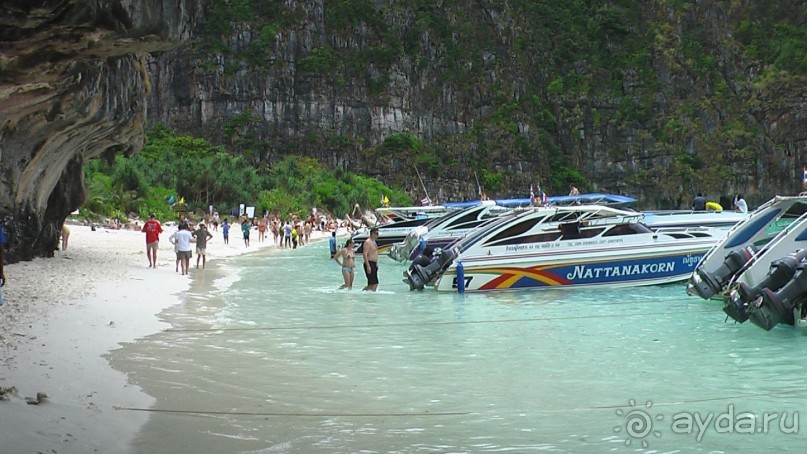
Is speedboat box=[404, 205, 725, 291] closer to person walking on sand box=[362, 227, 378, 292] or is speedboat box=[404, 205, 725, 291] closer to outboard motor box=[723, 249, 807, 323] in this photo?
person walking on sand box=[362, 227, 378, 292]

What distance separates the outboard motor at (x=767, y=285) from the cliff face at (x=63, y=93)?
29.0 feet

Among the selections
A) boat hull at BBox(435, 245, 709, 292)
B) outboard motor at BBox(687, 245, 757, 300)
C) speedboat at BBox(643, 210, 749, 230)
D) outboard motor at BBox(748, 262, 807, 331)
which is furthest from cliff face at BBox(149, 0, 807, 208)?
outboard motor at BBox(748, 262, 807, 331)

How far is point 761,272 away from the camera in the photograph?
565 inches

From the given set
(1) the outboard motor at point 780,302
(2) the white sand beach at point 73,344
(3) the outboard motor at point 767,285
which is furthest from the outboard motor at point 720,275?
(2) the white sand beach at point 73,344

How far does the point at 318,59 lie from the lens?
406ft

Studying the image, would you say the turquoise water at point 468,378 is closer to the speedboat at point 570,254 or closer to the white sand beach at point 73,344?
the white sand beach at point 73,344

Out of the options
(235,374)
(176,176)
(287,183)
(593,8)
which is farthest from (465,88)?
(235,374)

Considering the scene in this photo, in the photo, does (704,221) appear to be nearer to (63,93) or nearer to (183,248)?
(183,248)

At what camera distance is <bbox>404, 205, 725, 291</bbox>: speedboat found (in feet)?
67.1

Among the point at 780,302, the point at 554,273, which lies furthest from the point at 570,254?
the point at 780,302

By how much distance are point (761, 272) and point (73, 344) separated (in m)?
10.00

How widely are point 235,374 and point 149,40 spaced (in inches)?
166

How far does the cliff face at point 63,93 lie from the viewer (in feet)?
24.3

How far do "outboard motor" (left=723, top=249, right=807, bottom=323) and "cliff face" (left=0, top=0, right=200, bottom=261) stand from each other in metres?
8.84
